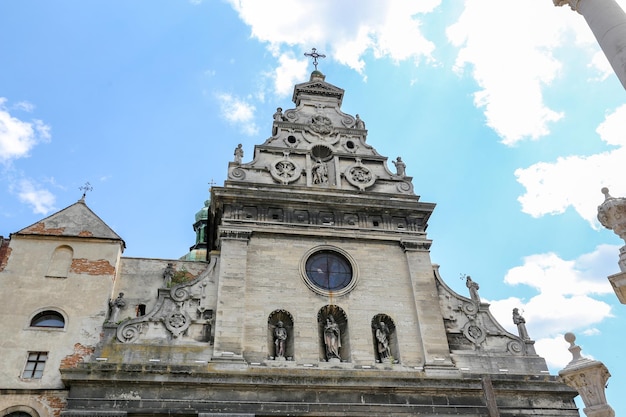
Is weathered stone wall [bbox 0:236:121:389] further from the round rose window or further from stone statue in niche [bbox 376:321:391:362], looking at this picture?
stone statue in niche [bbox 376:321:391:362]

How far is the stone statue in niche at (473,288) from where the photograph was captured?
673 inches

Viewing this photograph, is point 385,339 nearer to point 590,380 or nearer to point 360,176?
point 360,176

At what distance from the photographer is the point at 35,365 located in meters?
13.5

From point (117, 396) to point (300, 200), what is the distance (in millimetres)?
7989

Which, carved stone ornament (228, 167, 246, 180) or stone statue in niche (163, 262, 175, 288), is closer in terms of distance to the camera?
stone statue in niche (163, 262, 175, 288)

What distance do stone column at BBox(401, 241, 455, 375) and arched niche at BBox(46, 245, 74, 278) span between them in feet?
33.9

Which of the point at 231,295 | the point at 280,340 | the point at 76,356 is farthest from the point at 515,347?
the point at 76,356

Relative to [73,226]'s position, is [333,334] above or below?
below

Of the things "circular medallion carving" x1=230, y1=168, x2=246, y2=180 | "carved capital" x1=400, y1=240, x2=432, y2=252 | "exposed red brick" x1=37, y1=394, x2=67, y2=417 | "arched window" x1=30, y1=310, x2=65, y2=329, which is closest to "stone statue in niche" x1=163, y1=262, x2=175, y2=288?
"arched window" x1=30, y1=310, x2=65, y2=329

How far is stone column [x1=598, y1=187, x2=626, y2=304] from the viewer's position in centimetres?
750

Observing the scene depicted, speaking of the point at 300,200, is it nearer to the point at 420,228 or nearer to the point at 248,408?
the point at 420,228

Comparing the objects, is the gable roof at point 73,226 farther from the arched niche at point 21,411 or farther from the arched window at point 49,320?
the arched niche at point 21,411

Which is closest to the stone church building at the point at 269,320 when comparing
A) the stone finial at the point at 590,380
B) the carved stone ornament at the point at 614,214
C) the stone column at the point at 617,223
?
the stone finial at the point at 590,380

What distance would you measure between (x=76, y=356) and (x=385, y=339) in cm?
845
